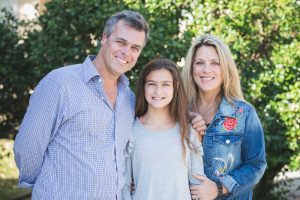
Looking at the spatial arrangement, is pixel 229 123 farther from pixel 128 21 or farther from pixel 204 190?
pixel 128 21

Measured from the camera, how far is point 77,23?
589 centimetres

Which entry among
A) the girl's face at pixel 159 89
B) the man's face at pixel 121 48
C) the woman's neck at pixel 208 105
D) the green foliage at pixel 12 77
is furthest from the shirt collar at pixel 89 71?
the green foliage at pixel 12 77

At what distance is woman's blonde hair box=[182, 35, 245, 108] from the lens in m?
3.57

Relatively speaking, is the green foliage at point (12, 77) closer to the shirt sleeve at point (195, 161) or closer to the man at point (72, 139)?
the man at point (72, 139)

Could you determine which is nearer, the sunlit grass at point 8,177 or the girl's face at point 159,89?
the girl's face at point 159,89

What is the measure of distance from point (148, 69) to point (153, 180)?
0.76 m

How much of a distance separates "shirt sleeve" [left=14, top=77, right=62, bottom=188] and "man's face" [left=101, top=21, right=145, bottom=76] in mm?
418

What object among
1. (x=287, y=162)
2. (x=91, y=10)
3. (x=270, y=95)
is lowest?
(x=287, y=162)

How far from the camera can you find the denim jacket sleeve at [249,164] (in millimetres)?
3422

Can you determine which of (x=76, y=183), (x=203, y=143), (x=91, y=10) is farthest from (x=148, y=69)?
(x=91, y=10)

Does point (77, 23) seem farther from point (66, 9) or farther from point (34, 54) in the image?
point (34, 54)

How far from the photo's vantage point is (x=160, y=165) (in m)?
3.32

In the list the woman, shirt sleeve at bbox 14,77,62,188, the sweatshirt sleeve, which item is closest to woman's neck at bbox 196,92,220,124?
the woman

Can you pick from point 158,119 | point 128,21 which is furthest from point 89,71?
point 158,119
